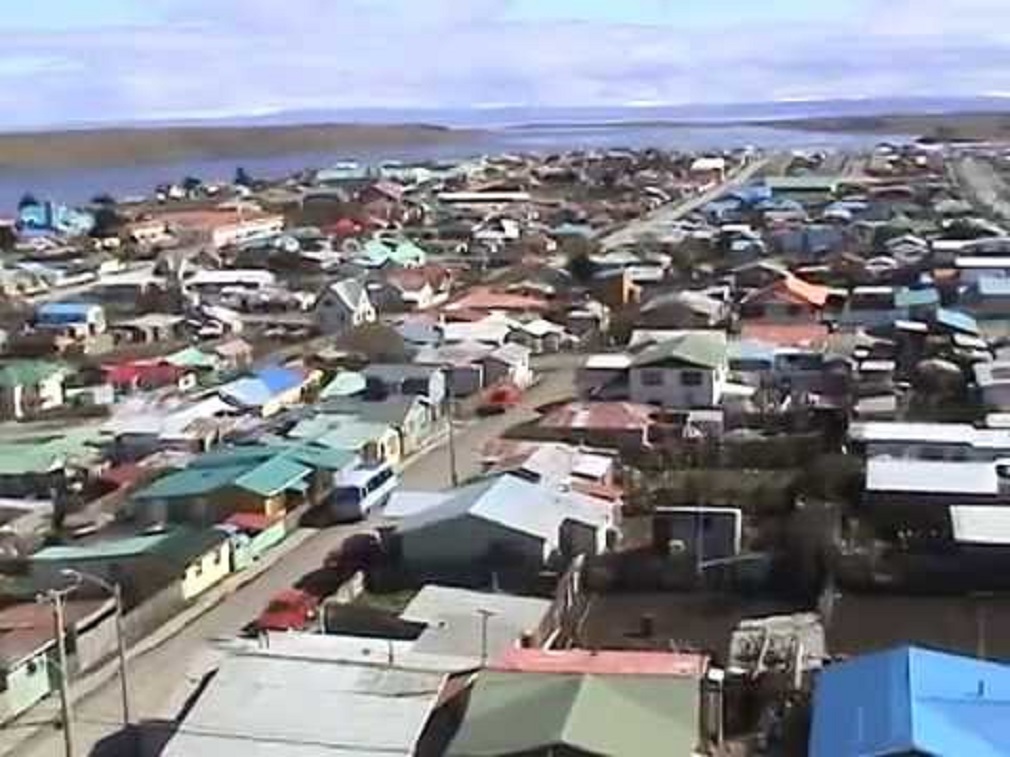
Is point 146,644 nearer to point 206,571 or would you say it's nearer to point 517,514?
point 206,571

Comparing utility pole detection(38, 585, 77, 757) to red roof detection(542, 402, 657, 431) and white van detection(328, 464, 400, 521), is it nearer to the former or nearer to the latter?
white van detection(328, 464, 400, 521)

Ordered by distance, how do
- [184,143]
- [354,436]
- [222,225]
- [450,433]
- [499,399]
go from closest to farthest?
1. [354,436]
2. [450,433]
3. [499,399]
4. [222,225]
5. [184,143]

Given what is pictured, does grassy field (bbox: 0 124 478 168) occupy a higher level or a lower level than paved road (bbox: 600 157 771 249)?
lower

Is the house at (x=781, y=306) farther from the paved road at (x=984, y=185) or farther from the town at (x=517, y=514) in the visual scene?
the paved road at (x=984, y=185)

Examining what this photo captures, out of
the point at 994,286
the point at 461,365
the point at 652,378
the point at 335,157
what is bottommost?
the point at 335,157

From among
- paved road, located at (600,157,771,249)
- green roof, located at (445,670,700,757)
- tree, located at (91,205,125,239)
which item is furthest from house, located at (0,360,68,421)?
tree, located at (91,205,125,239)

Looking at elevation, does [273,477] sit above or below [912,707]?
below

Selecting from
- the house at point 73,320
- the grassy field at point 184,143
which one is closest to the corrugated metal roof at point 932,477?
the house at point 73,320

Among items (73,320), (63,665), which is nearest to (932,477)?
(63,665)
